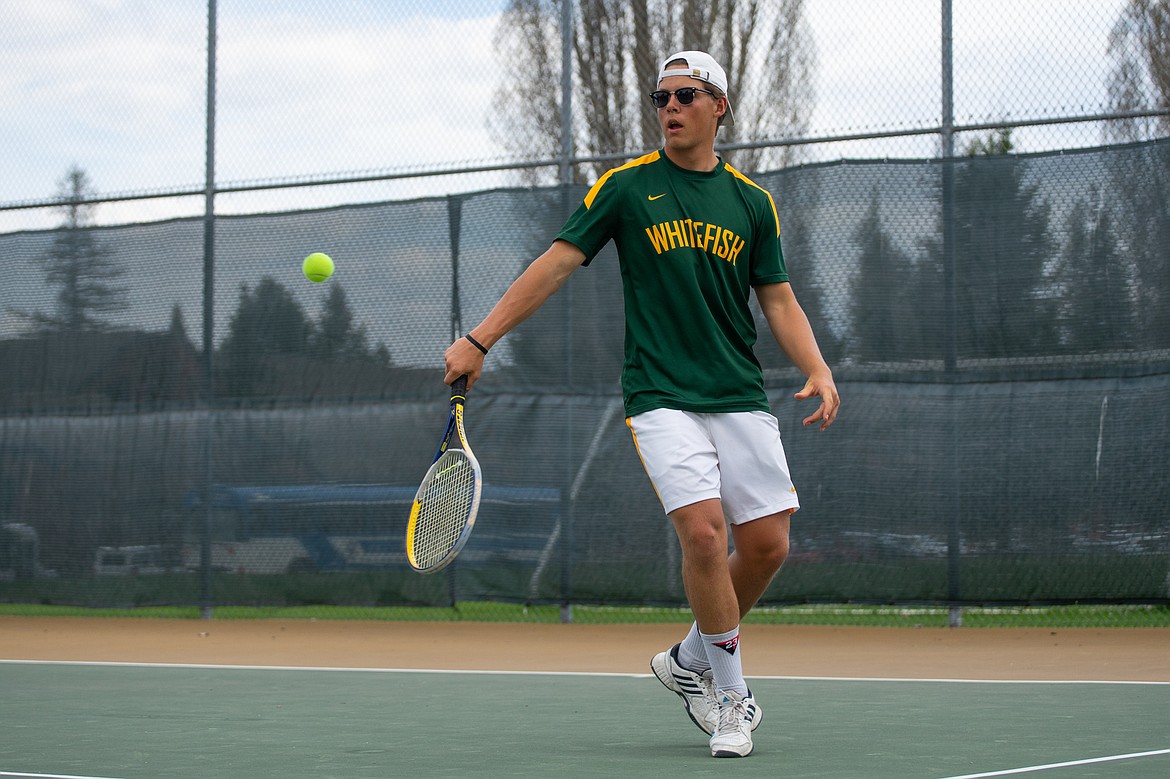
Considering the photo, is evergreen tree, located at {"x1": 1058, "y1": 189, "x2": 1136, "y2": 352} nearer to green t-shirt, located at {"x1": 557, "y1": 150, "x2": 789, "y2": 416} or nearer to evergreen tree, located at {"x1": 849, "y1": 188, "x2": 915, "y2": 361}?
evergreen tree, located at {"x1": 849, "y1": 188, "x2": 915, "y2": 361}

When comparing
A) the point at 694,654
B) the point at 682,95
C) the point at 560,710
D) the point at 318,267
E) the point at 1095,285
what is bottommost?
the point at 560,710

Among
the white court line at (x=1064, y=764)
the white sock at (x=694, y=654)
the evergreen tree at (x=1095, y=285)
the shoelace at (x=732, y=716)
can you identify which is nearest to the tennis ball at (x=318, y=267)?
the evergreen tree at (x=1095, y=285)

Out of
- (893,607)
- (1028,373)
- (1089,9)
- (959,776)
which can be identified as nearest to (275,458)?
(893,607)

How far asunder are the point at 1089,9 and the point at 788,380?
7.80 feet

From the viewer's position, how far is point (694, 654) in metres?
3.80

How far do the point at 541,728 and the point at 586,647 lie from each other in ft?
10.4

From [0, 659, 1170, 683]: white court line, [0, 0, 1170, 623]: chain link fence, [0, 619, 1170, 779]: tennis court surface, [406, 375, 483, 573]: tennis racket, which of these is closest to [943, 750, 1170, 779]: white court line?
[0, 619, 1170, 779]: tennis court surface

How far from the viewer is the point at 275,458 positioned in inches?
342

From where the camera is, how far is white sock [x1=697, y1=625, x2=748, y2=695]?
11.9 ft

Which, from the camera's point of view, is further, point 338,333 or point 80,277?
point 80,277

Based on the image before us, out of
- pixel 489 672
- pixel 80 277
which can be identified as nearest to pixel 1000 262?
pixel 489 672

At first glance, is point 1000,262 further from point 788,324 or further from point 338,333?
point 788,324

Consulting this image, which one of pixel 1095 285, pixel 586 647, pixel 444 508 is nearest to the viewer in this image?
pixel 444 508

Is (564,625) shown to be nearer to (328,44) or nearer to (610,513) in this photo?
(610,513)
